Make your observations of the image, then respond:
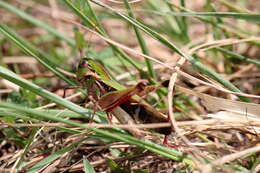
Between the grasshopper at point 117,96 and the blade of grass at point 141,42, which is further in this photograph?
the blade of grass at point 141,42

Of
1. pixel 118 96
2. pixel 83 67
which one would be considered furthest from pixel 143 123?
pixel 83 67

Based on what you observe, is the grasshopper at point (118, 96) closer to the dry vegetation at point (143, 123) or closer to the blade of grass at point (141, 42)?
the dry vegetation at point (143, 123)

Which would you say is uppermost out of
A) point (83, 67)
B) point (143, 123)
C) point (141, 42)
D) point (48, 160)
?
point (141, 42)

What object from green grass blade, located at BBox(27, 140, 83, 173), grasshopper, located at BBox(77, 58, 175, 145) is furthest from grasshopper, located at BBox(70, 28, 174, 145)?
green grass blade, located at BBox(27, 140, 83, 173)

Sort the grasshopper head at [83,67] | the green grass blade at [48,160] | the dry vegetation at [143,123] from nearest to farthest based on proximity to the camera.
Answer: the dry vegetation at [143,123] < the green grass blade at [48,160] < the grasshopper head at [83,67]

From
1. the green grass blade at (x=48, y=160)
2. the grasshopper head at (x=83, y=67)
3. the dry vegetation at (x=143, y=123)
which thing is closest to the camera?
the dry vegetation at (x=143, y=123)

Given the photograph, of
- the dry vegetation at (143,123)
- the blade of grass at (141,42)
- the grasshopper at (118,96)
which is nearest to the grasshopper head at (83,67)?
the grasshopper at (118,96)

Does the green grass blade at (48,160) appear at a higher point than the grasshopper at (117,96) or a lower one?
lower

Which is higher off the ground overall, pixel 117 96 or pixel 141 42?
pixel 141 42

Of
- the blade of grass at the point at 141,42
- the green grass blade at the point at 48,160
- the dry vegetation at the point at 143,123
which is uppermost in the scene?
the blade of grass at the point at 141,42

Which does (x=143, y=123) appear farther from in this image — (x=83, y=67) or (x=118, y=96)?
(x=83, y=67)

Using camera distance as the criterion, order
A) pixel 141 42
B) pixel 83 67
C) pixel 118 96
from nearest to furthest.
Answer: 1. pixel 118 96
2. pixel 83 67
3. pixel 141 42
